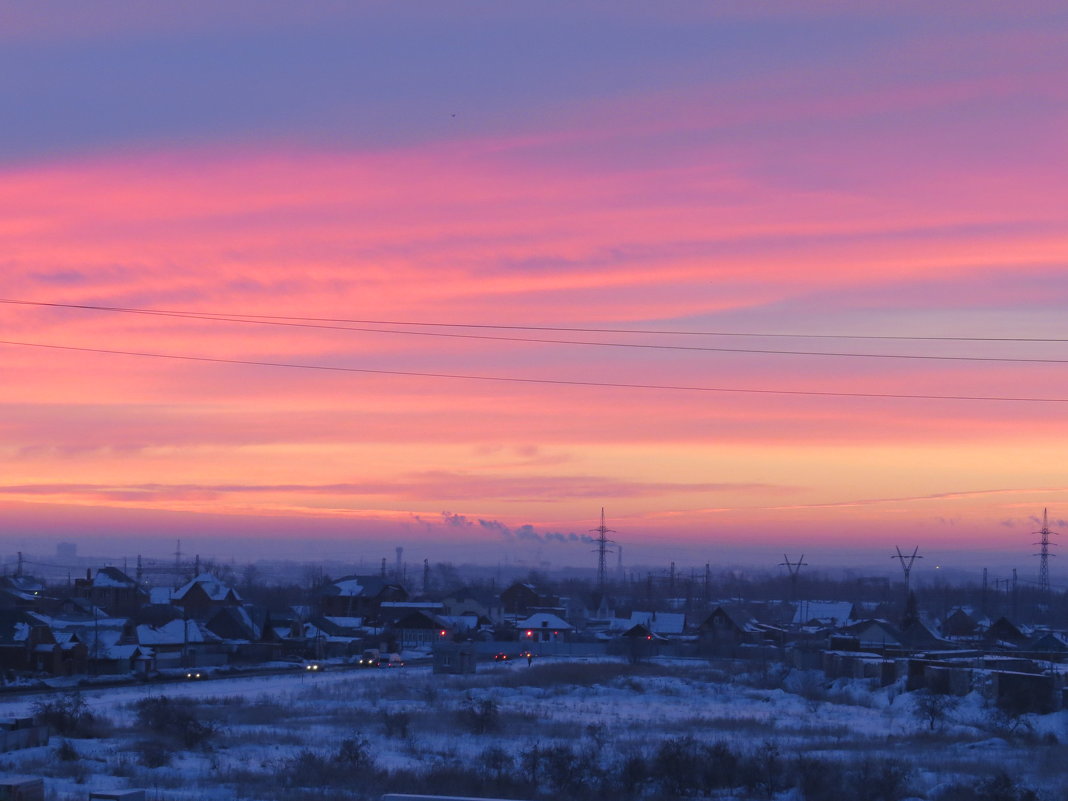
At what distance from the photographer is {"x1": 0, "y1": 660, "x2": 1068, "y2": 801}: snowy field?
81.8 ft

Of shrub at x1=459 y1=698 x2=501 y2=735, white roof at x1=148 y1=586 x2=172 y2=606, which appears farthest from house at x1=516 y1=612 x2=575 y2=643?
shrub at x1=459 y1=698 x2=501 y2=735

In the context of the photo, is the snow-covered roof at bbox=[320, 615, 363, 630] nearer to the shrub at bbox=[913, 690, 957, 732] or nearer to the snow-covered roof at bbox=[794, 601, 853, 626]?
the snow-covered roof at bbox=[794, 601, 853, 626]

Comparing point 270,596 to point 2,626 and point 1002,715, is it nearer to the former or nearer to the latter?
point 2,626

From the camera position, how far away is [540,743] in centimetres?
3120

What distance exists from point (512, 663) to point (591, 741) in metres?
37.9

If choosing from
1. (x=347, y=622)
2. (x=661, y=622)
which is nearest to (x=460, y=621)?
(x=347, y=622)

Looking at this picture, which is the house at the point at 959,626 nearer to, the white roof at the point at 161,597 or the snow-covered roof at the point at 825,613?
the snow-covered roof at the point at 825,613

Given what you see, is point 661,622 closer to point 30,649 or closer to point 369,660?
point 369,660

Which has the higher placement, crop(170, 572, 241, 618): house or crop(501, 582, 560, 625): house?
crop(170, 572, 241, 618): house

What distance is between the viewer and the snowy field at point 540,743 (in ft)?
81.8

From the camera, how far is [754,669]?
62.8 metres

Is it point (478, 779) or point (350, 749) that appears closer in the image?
point (478, 779)

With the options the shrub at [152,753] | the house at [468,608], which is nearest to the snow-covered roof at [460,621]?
the house at [468,608]

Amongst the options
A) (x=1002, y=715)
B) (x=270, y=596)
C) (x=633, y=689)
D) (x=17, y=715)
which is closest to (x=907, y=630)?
(x=633, y=689)
